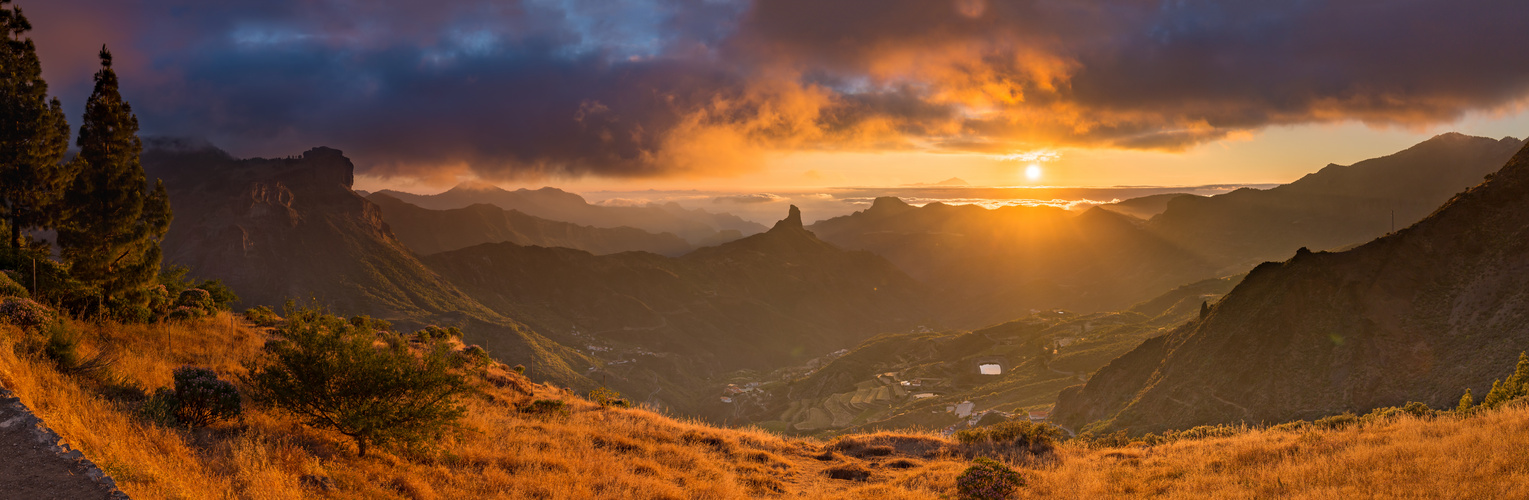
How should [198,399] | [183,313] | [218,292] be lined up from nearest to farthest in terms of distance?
1. [198,399]
2. [183,313]
3. [218,292]

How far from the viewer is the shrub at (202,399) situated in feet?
36.3

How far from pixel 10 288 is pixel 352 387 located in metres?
10.7

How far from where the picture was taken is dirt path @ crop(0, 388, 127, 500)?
6719mm

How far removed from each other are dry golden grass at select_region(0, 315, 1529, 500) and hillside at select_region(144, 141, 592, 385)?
97900mm

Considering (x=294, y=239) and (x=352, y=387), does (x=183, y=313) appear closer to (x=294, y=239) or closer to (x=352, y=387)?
(x=352, y=387)

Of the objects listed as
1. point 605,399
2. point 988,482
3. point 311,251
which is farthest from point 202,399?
point 311,251

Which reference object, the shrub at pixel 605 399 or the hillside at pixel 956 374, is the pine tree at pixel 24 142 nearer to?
the shrub at pixel 605 399

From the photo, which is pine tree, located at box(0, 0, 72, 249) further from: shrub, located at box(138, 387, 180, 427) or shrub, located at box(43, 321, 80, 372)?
shrub, located at box(138, 387, 180, 427)

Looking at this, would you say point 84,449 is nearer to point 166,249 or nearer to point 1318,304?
point 1318,304

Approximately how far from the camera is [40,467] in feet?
23.0

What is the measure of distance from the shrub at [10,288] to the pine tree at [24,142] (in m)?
4.56

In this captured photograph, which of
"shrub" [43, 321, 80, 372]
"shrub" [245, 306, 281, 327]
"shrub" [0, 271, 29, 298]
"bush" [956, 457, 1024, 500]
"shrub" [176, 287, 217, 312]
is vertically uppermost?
"shrub" [0, 271, 29, 298]

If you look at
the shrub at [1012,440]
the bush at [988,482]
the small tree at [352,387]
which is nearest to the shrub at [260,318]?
the small tree at [352,387]

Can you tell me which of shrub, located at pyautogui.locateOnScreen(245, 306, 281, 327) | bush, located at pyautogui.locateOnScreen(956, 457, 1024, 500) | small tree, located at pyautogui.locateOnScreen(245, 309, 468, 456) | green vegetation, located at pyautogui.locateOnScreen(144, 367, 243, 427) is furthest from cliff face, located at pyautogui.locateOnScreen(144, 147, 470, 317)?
bush, located at pyautogui.locateOnScreen(956, 457, 1024, 500)
